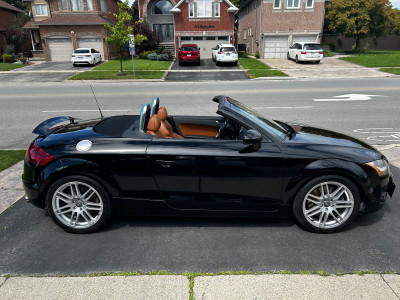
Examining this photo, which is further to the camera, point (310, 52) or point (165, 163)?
point (310, 52)

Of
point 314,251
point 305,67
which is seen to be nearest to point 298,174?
point 314,251

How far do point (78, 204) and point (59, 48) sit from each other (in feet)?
111

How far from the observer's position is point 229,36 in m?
33.6

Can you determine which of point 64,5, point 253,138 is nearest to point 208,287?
point 253,138

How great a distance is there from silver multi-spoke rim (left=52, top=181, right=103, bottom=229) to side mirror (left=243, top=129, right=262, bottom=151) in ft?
5.56

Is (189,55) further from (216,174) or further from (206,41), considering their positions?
(216,174)

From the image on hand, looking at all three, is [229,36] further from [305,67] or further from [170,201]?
[170,201]

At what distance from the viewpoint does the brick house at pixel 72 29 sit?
3169 cm

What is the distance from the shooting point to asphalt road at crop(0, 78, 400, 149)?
8.11 metres

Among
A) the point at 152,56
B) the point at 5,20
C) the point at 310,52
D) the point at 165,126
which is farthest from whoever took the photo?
the point at 5,20

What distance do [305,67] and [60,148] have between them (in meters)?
24.9

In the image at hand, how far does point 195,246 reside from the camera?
10.8ft

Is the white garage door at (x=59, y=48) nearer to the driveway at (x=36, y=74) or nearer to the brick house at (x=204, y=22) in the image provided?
the driveway at (x=36, y=74)

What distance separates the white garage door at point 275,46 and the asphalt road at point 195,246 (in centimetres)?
3108
